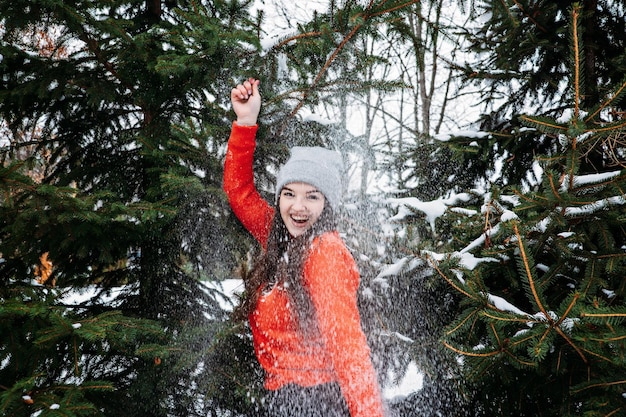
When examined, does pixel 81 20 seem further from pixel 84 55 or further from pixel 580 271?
pixel 580 271

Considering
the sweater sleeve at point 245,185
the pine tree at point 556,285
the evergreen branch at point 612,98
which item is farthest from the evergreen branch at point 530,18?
the sweater sleeve at point 245,185

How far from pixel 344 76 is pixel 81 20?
168 cm

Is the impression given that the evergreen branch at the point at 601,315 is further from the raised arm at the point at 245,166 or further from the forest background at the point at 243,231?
the raised arm at the point at 245,166

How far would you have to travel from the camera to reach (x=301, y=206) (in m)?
2.41

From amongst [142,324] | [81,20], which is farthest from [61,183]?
[142,324]

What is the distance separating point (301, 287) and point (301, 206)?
0.50 m

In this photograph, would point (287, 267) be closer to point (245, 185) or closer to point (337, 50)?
point (245, 185)

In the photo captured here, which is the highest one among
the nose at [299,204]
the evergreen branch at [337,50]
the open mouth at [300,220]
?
the evergreen branch at [337,50]

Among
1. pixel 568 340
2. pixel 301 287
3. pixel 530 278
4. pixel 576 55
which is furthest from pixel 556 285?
pixel 301 287

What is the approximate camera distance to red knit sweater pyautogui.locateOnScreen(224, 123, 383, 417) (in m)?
1.91

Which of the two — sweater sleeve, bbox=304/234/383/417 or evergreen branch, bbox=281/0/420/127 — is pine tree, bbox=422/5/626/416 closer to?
sweater sleeve, bbox=304/234/383/417

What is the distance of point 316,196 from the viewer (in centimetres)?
246

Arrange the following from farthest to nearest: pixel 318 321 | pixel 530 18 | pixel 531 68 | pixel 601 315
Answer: pixel 531 68, pixel 530 18, pixel 318 321, pixel 601 315

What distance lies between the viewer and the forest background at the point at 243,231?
1.89m
